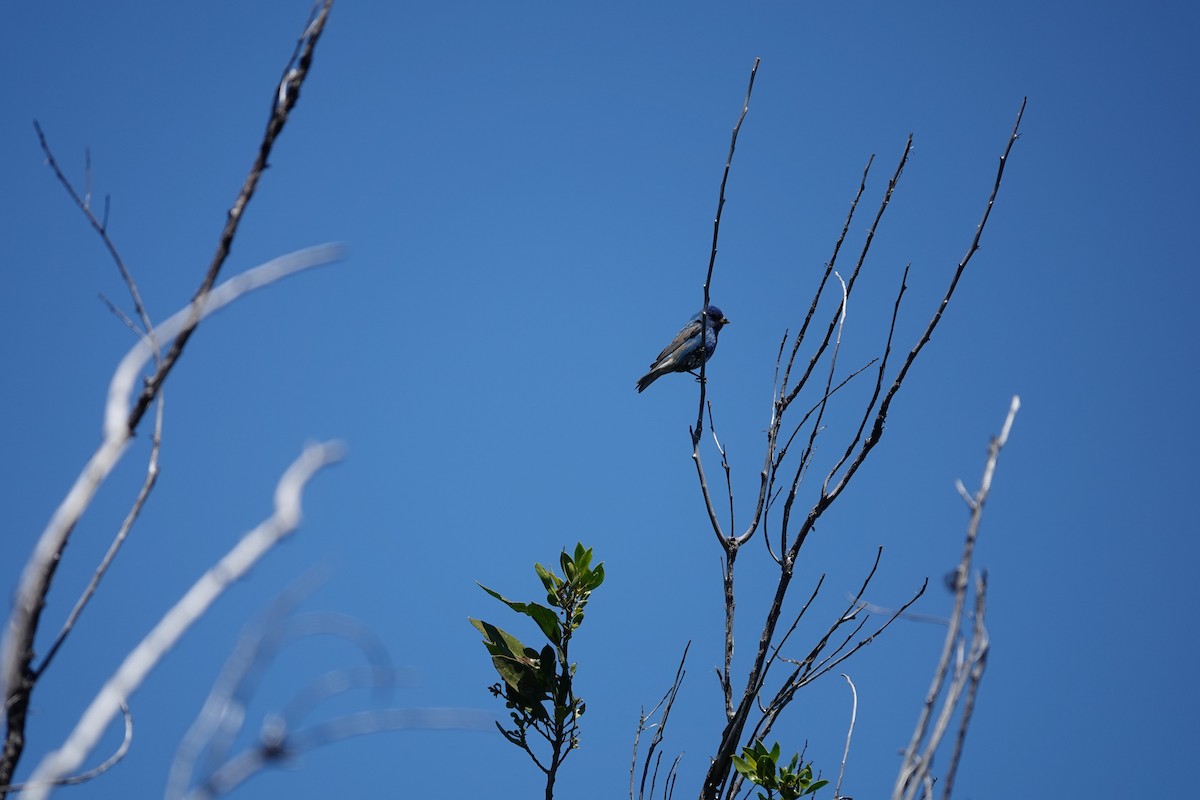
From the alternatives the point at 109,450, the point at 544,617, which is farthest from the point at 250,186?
the point at 544,617

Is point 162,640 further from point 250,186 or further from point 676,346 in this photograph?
point 676,346

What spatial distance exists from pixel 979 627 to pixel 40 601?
→ 1.66m

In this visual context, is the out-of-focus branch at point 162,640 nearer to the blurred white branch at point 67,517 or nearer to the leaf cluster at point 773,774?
the blurred white branch at point 67,517

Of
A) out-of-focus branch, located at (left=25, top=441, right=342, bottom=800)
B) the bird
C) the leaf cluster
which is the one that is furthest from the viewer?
the bird

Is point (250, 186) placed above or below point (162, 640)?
above

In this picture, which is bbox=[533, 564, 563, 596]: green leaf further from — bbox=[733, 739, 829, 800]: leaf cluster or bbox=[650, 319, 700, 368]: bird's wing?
bbox=[650, 319, 700, 368]: bird's wing

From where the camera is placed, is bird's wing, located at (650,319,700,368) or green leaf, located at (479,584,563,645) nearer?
green leaf, located at (479,584,563,645)

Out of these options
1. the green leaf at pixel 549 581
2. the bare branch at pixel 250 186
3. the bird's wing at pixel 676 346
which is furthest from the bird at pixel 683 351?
the bare branch at pixel 250 186

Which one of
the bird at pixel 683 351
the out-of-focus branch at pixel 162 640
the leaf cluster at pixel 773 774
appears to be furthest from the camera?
the bird at pixel 683 351

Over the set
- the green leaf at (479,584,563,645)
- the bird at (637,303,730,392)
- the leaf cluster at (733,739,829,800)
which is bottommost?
the leaf cluster at (733,739,829,800)

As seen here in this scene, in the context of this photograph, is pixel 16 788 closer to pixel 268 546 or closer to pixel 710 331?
pixel 268 546

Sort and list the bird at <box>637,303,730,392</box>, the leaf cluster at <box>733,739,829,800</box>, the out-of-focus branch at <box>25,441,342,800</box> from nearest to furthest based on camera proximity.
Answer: the out-of-focus branch at <box>25,441,342,800</box>
the leaf cluster at <box>733,739,829,800</box>
the bird at <box>637,303,730,392</box>

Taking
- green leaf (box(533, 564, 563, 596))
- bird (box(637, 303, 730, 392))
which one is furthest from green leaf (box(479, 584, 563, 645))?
bird (box(637, 303, 730, 392))

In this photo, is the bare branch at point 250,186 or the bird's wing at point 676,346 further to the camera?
the bird's wing at point 676,346
